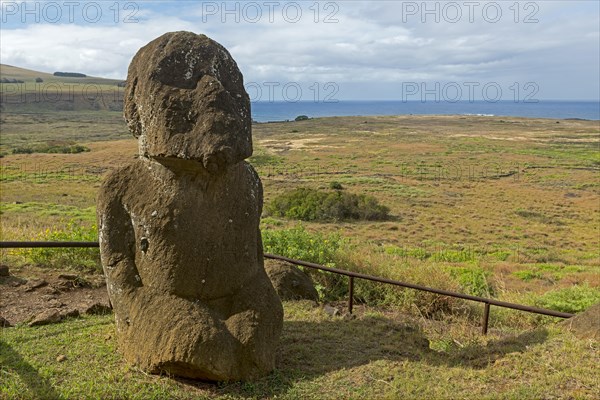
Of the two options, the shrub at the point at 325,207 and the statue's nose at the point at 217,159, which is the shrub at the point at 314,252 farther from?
the shrub at the point at 325,207

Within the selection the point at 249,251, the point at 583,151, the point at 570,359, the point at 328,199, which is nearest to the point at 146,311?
the point at 249,251

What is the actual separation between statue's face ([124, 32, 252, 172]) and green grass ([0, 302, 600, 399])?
1.96 meters

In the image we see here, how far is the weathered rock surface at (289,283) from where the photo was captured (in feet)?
26.4

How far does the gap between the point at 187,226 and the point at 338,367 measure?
200cm

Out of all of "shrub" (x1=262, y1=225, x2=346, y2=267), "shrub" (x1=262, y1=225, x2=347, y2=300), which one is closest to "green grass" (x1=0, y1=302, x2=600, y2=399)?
"shrub" (x1=262, y1=225, x2=347, y2=300)

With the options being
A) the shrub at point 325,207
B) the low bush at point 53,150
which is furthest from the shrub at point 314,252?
the low bush at point 53,150

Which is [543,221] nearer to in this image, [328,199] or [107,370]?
[328,199]

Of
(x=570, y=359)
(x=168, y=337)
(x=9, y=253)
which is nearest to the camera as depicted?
(x=168, y=337)

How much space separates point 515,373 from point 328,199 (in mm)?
22067

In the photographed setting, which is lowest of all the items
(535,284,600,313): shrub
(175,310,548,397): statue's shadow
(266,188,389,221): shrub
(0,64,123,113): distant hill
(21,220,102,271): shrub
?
(535,284,600,313): shrub

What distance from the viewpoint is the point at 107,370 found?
4.99m

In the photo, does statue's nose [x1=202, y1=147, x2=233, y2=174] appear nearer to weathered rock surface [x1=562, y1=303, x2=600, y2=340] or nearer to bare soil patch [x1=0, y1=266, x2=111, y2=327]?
bare soil patch [x1=0, y1=266, x2=111, y2=327]

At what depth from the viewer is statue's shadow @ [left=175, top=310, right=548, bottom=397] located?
16.6ft

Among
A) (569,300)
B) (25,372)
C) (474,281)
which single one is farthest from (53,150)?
(25,372)
